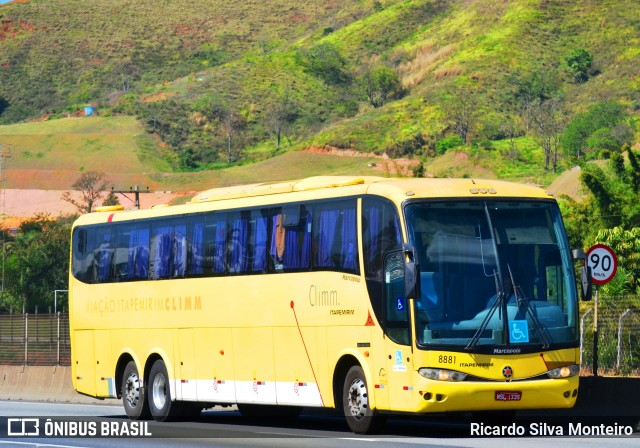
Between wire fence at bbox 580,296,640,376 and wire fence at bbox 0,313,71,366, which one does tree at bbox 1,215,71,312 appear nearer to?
wire fence at bbox 0,313,71,366

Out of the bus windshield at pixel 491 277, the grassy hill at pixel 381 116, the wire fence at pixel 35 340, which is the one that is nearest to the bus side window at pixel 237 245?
the bus windshield at pixel 491 277

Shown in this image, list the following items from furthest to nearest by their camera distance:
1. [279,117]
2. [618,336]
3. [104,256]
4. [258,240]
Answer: [279,117], [104,256], [618,336], [258,240]

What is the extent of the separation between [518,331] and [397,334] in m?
1.59

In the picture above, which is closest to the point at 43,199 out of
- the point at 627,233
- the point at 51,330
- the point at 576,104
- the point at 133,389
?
the point at 576,104

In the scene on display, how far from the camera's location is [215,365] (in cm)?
2409

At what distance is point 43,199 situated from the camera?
6063 inches

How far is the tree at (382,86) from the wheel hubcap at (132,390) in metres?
167

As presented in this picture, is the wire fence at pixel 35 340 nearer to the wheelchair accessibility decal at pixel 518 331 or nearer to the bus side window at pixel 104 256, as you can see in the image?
the bus side window at pixel 104 256

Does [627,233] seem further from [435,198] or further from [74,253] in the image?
[435,198]

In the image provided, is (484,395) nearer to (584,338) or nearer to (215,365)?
(215,365)

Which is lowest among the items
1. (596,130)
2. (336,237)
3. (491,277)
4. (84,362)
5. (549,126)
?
(84,362)

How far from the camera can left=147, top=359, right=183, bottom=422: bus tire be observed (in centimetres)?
2541

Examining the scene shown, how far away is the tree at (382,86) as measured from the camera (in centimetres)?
19175

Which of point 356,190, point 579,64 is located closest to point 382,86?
point 579,64
